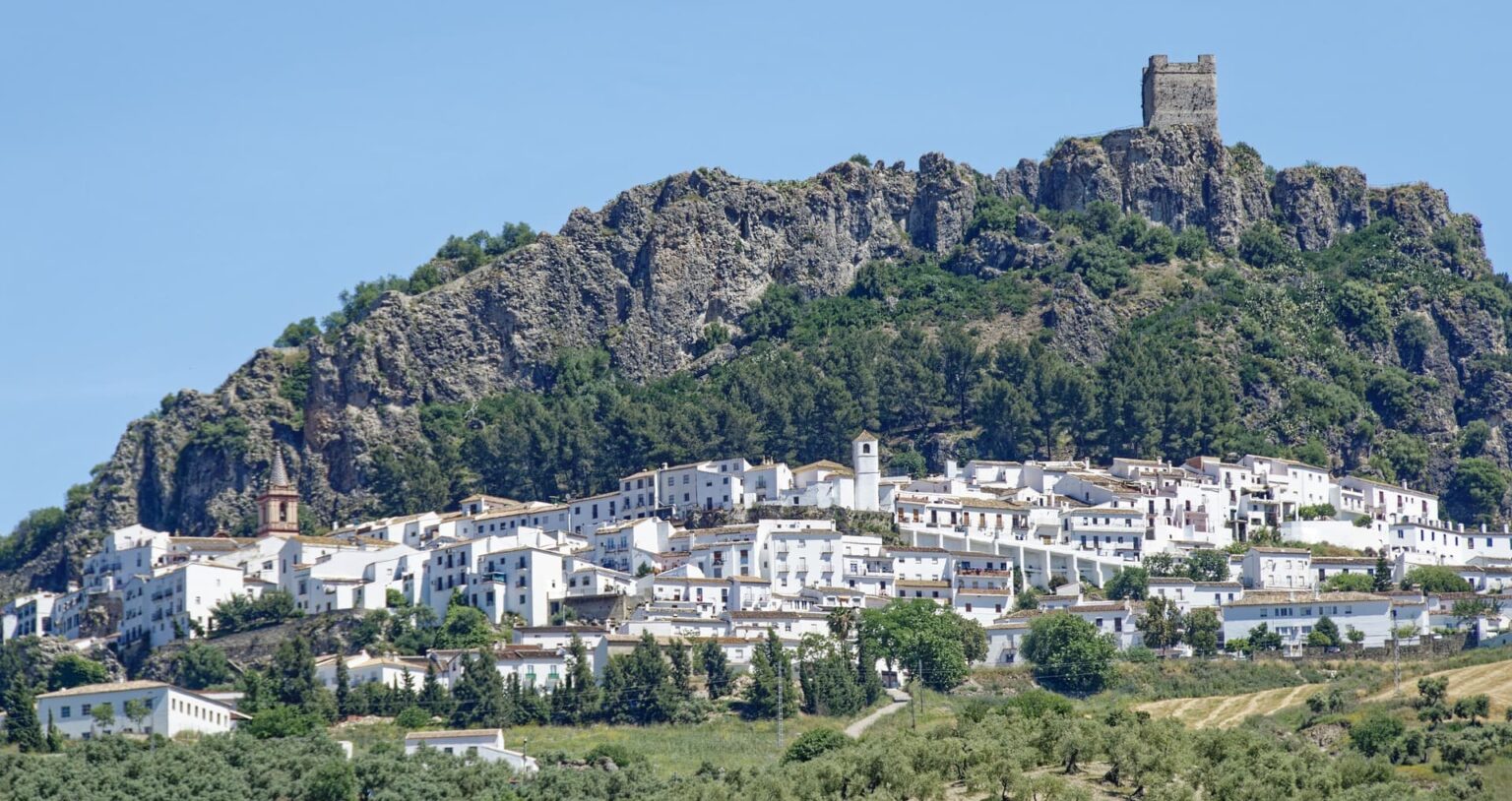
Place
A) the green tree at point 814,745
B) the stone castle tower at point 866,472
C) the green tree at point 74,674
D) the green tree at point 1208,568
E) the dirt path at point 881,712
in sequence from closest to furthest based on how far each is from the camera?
the green tree at point 814,745 < the dirt path at point 881,712 < the green tree at point 74,674 < the green tree at point 1208,568 < the stone castle tower at point 866,472

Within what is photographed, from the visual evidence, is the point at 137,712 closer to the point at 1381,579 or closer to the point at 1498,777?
the point at 1498,777

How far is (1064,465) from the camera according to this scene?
140 metres

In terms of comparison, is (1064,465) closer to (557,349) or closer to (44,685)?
(557,349)

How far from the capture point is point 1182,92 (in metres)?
183

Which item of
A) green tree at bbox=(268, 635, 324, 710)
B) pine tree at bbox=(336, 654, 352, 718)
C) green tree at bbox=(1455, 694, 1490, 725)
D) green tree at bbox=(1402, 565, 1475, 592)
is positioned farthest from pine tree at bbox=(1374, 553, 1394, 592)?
green tree at bbox=(268, 635, 324, 710)

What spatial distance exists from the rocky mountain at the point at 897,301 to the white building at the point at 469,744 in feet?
163

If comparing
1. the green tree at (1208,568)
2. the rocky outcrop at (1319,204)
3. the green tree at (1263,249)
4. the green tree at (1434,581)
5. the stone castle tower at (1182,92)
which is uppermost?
the stone castle tower at (1182,92)

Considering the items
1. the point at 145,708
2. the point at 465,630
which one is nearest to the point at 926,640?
the point at 465,630

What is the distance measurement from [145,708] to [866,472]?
138ft

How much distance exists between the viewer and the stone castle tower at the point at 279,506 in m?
145

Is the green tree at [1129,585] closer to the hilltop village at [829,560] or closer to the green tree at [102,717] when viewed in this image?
the hilltop village at [829,560]

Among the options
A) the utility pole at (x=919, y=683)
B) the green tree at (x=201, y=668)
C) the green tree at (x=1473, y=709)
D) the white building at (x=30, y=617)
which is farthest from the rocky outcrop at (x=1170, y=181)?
the green tree at (x=1473, y=709)

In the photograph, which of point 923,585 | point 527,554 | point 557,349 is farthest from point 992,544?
point 557,349

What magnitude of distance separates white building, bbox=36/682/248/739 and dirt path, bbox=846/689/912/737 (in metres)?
23.9
